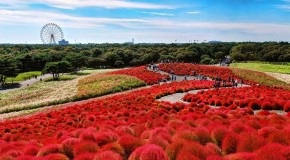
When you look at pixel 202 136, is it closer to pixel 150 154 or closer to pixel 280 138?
pixel 280 138

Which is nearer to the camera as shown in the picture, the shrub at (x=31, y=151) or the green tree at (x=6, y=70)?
the shrub at (x=31, y=151)

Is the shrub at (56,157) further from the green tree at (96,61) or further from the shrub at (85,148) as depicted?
the green tree at (96,61)

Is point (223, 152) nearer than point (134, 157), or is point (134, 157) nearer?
point (134, 157)

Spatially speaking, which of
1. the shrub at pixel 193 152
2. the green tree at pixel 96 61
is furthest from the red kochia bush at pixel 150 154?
the green tree at pixel 96 61

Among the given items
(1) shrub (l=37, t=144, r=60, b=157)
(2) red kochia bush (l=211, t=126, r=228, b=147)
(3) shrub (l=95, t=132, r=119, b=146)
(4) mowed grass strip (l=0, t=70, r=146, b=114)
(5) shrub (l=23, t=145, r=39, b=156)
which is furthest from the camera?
(4) mowed grass strip (l=0, t=70, r=146, b=114)

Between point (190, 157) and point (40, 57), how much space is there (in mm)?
117983

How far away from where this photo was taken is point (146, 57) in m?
121

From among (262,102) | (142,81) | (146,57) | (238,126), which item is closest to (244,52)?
(146,57)

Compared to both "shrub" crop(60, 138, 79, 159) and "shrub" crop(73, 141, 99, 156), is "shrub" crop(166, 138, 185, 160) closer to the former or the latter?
"shrub" crop(73, 141, 99, 156)

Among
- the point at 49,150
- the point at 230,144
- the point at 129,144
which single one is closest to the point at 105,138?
the point at 129,144

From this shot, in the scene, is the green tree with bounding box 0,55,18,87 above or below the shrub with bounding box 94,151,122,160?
below

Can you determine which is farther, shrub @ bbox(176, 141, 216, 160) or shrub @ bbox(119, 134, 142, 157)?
shrub @ bbox(119, 134, 142, 157)

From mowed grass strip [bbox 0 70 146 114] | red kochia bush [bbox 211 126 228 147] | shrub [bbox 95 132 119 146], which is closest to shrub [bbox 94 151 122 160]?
shrub [bbox 95 132 119 146]

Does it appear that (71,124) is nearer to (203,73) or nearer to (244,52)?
(203,73)
